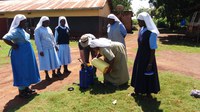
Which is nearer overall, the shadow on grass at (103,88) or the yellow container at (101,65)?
the yellow container at (101,65)

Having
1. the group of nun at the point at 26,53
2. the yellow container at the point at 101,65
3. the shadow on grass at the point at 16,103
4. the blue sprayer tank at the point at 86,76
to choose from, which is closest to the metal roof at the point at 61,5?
the group of nun at the point at 26,53

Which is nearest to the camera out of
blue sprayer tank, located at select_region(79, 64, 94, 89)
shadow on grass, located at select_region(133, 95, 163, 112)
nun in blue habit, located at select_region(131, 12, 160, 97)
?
nun in blue habit, located at select_region(131, 12, 160, 97)

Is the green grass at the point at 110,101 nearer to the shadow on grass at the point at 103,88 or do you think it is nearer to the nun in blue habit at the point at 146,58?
the shadow on grass at the point at 103,88

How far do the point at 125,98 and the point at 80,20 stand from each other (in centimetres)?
1666

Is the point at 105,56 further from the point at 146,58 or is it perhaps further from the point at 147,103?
the point at 147,103

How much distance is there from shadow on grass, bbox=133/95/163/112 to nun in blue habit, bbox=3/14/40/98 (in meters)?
2.40

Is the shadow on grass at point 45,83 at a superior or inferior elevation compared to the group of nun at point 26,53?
inferior

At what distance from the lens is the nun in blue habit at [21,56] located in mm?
5961

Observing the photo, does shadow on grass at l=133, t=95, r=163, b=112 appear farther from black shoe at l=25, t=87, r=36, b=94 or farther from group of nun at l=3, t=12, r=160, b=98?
black shoe at l=25, t=87, r=36, b=94

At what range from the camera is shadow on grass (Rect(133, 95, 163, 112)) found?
542 centimetres

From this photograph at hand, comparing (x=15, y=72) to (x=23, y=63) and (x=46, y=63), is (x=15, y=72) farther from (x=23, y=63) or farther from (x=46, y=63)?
(x=46, y=63)

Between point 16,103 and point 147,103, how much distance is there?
2.85m

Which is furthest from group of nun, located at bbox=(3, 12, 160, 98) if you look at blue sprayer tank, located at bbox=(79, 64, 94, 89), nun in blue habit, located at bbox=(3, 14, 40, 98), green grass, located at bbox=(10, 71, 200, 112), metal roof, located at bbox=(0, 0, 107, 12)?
metal roof, located at bbox=(0, 0, 107, 12)

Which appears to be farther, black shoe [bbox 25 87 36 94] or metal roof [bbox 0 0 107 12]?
metal roof [bbox 0 0 107 12]
